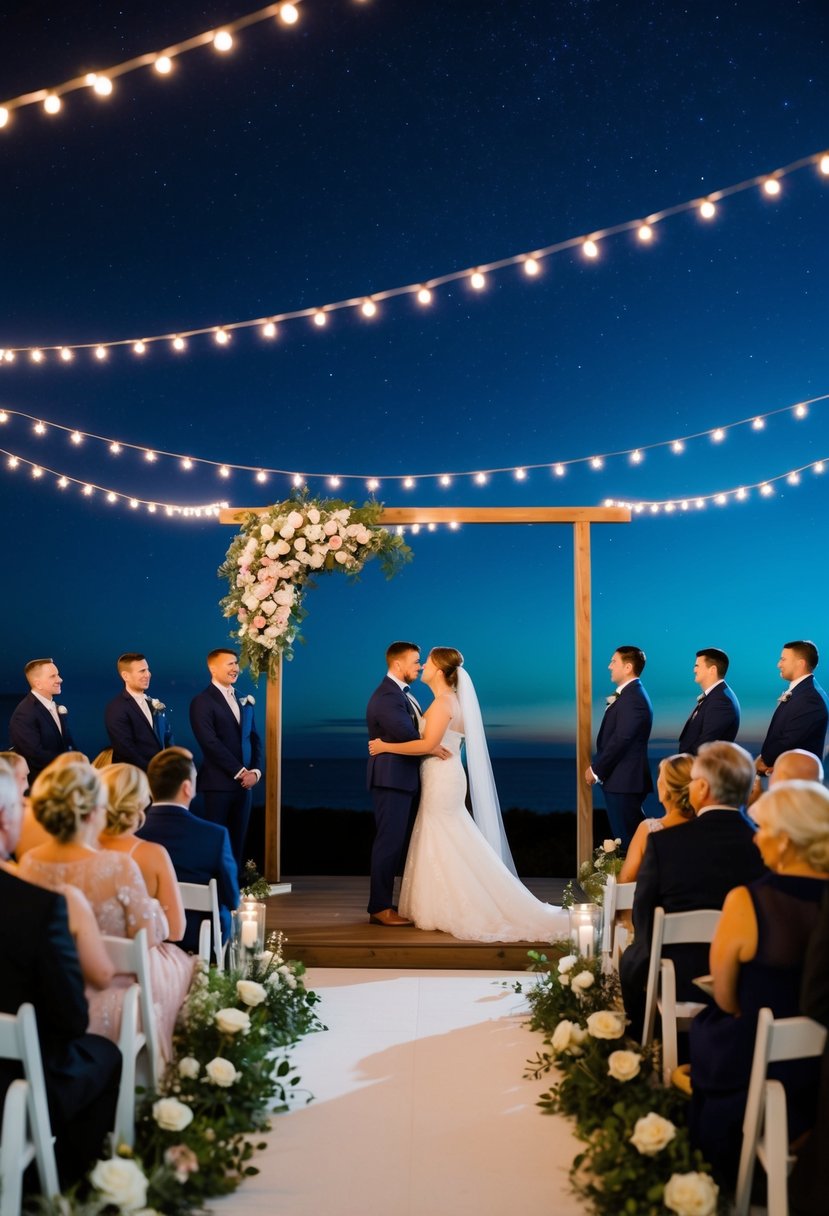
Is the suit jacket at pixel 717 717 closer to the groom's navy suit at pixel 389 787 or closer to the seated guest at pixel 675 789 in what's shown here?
the groom's navy suit at pixel 389 787

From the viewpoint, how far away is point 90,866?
10.7 ft

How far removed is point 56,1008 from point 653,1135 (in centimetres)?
162

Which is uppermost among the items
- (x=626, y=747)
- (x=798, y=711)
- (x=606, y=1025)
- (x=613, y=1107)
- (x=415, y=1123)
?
(x=798, y=711)

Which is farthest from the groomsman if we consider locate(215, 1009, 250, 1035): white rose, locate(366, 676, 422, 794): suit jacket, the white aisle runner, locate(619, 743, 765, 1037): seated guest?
locate(215, 1009, 250, 1035): white rose

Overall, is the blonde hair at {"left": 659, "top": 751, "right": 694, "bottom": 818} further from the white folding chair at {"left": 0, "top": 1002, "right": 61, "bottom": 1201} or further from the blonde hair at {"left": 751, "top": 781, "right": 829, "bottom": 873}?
the white folding chair at {"left": 0, "top": 1002, "right": 61, "bottom": 1201}

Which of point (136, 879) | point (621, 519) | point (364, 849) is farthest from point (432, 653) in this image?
point (364, 849)

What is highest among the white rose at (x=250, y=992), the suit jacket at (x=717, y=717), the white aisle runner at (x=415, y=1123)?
the suit jacket at (x=717, y=717)

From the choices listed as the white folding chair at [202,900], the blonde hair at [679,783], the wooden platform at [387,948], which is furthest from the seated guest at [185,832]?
the blonde hair at [679,783]

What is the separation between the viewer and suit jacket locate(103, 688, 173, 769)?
7.25m

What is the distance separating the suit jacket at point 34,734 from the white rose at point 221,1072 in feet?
12.5

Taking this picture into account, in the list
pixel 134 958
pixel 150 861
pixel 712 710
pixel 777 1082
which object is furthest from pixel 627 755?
pixel 777 1082

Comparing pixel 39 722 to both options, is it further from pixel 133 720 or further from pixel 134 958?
pixel 134 958

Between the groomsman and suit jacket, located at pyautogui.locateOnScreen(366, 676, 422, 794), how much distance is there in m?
1.79

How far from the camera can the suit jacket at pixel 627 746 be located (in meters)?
7.19
